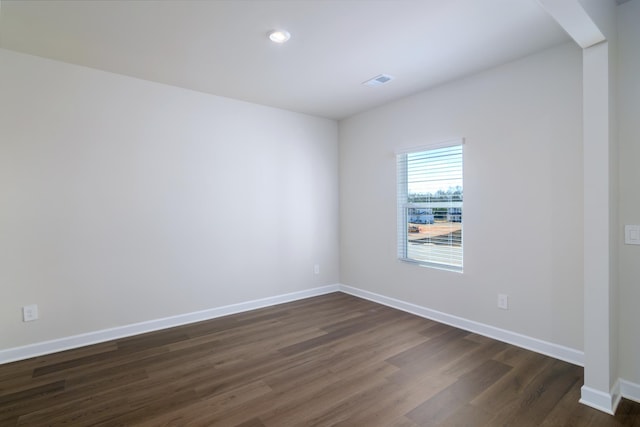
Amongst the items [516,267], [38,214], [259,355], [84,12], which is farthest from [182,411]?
[516,267]

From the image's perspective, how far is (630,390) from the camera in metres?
2.14

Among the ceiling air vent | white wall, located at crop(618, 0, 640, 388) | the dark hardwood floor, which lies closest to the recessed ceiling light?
the ceiling air vent

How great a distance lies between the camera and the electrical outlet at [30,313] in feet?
9.05

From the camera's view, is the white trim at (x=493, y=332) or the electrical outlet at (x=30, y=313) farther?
the electrical outlet at (x=30, y=313)

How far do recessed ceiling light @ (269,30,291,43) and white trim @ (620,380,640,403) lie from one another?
139 inches

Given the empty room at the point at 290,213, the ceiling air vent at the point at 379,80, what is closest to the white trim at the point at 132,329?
the empty room at the point at 290,213

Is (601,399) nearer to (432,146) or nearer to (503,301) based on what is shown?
(503,301)

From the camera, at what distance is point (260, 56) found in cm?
281

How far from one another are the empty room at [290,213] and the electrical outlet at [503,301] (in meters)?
0.05

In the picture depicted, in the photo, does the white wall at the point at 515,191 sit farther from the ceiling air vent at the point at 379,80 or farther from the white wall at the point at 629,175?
the ceiling air vent at the point at 379,80

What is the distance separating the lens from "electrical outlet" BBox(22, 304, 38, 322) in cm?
276

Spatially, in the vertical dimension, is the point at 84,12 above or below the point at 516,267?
above

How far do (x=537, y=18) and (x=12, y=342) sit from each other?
4982 millimetres

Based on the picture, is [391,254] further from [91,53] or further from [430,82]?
[91,53]
